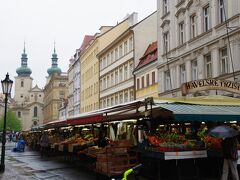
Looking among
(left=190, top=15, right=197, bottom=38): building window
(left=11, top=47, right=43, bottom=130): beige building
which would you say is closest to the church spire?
(left=11, top=47, right=43, bottom=130): beige building

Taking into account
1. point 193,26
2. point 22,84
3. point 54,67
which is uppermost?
point 54,67

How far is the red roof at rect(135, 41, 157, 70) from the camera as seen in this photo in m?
39.8

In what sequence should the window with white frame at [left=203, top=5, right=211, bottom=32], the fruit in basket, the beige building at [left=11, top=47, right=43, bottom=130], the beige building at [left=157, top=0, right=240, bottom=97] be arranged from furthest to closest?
the beige building at [left=11, top=47, right=43, bottom=130]
the window with white frame at [left=203, top=5, right=211, bottom=32]
the beige building at [left=157, top=0, right=240, bottom=97]
the fruit in basket

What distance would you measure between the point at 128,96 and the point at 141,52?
4900 mm

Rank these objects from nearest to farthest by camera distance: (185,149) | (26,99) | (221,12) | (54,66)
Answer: (185,149)
(221,12)
(26,99)
(54,66)

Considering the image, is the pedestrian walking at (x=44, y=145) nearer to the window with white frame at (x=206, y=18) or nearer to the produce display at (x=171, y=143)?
the window with white frame at (x=206, y=18)

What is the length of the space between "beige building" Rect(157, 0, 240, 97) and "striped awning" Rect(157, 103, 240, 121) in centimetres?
913

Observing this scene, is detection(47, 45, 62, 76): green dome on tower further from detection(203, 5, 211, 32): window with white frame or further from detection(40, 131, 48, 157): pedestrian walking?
detection(203, 5, 211, 32): window with white frame

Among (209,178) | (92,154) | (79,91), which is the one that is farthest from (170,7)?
(79,91)

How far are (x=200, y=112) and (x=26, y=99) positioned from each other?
16059cm

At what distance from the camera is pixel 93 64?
217 feet

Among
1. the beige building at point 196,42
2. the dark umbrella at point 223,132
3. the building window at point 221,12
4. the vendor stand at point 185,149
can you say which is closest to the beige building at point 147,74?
the beige building at point 196,42

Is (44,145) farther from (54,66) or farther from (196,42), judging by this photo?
(54,66)

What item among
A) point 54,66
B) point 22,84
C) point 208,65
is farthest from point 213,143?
point 22,84
